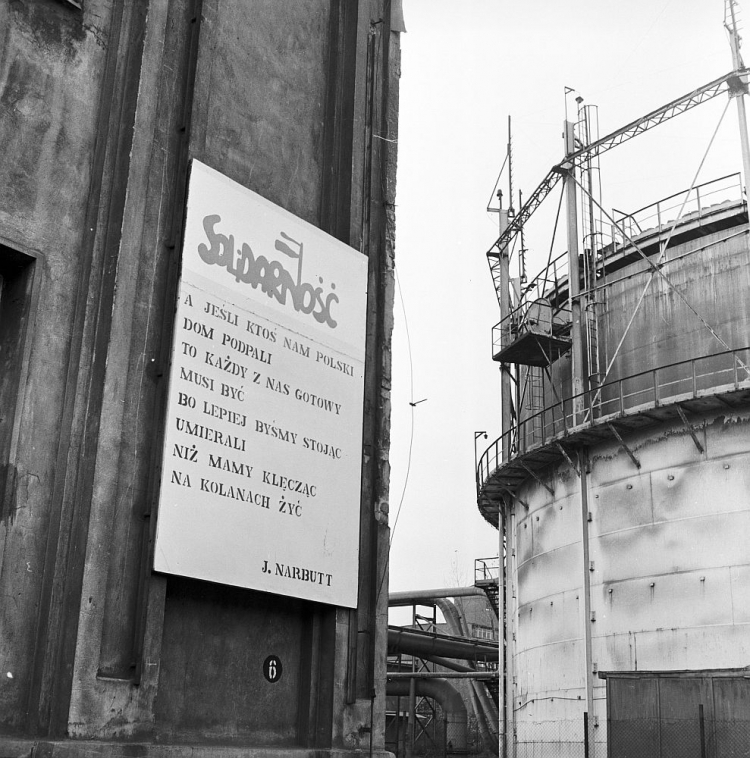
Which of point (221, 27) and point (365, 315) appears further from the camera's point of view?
point (365, 315)

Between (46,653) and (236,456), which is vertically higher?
(236,456)

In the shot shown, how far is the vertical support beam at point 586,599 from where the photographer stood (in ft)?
76.9

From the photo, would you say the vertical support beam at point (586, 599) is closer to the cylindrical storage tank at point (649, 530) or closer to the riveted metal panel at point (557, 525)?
the cylindrical storage tank at point (649, 530)

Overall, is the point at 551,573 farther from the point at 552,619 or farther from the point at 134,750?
the point at 134,750

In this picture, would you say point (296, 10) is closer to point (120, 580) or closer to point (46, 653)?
point (120, 580)

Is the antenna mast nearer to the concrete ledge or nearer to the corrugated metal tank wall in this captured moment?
the corrugated metal tank wall

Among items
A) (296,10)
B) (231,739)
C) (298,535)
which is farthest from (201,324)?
(296,10)

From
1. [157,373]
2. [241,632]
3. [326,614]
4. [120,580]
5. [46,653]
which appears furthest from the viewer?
[326,614]

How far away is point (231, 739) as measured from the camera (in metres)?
8.45

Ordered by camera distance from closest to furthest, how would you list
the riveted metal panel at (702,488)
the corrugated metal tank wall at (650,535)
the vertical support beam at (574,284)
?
the corrugated metal tank wall at (650,535)
the riveted metal panel at (702,488)
the vertical support beam at (574,284)

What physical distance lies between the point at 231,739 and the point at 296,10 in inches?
291

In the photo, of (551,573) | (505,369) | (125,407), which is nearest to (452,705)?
(505,369)

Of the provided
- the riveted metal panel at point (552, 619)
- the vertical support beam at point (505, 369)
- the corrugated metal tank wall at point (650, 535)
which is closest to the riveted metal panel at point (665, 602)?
the corrugated metal tank wall at point (650, 535)

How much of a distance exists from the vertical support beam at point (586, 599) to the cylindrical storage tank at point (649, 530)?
0.12 ft
